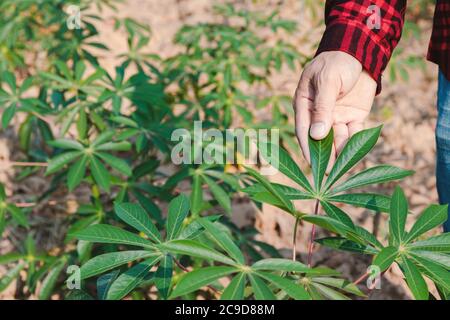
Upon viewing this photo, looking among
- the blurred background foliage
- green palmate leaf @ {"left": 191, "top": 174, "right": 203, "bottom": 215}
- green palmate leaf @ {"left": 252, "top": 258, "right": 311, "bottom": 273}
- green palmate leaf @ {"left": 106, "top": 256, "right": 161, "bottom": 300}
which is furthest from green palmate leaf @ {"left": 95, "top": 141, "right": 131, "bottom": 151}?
green palmate leaf @ {"left": 252, "top": 258, "right": 311, "bottom": 273}

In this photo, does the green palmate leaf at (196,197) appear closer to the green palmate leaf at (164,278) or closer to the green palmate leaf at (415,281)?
the green palmate leaf at (164,278)

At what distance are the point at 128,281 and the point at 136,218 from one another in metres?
0.11

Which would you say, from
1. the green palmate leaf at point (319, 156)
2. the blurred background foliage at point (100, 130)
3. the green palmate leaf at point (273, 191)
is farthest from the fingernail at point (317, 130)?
the blurred background foliage at point (100, 130)

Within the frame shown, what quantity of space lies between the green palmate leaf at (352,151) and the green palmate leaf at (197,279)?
0.90ft

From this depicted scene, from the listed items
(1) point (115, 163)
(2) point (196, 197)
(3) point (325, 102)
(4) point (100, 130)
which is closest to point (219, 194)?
(2) point (196, 197)

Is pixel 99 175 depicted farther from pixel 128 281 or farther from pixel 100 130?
pixel 128 281

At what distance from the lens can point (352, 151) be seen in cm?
92

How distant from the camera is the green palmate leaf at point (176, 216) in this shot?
88cm

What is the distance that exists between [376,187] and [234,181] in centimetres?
98

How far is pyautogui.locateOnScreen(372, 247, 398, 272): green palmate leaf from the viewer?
0.75m

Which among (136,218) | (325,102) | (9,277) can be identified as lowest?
(9,277)

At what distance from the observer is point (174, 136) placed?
155 cm

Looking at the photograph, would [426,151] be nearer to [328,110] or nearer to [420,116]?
[420,116]
